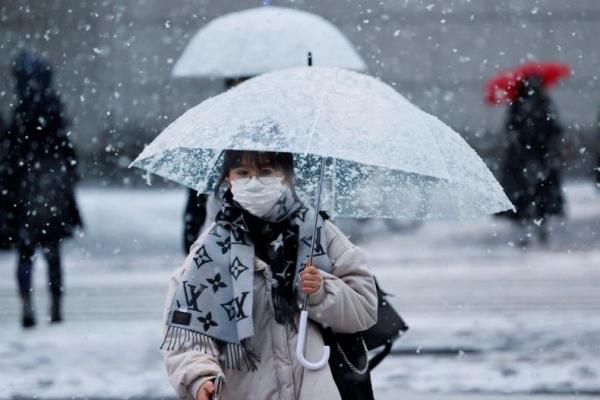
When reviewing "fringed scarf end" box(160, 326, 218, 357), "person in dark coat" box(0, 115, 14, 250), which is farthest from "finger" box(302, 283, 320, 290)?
"person in dark coat" box(0, 115, 14, 250)

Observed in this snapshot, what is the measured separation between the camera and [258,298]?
381 cm

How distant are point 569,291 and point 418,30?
20.6 feet

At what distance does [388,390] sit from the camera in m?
7.00

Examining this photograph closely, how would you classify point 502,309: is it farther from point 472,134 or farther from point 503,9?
point 503,9

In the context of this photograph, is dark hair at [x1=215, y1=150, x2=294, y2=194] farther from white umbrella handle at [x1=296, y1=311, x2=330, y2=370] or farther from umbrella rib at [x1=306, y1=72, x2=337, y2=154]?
white umbrella handle at [x1=296, y1=311, x2=330, y2=370]

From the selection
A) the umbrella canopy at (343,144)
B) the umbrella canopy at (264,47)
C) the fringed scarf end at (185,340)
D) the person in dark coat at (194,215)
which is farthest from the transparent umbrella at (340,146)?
the umbrella canopy at (264,47)

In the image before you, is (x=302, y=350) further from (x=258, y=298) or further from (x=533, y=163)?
(x=533, y=163)

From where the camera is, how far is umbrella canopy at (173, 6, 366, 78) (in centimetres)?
644

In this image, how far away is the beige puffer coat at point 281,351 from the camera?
3730mm

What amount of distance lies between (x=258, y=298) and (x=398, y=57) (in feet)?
43.2

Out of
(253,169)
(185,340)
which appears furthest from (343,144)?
(185,340)

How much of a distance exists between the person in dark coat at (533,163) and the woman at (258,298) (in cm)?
1039

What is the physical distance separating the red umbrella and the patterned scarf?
840 centimetres

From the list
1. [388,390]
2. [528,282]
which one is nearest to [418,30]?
[528,282]
